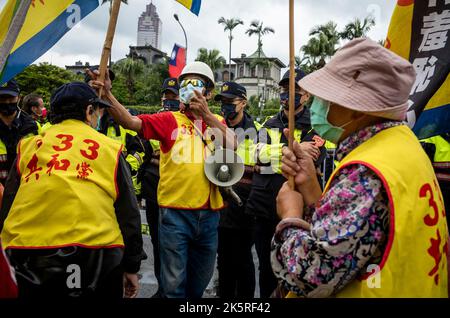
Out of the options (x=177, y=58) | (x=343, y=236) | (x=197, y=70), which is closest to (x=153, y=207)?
(x=197, y=70)

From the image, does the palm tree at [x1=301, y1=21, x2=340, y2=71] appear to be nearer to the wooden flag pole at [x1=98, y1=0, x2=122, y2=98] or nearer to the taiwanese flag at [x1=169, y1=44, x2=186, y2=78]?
the taiwanese flag at [x1=169, y1=44, x2=186, y2=78]

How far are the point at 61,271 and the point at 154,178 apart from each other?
8.88 ft

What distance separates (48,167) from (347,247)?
69.3 inches

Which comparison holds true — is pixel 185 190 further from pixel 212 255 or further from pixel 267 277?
pixel 267 277

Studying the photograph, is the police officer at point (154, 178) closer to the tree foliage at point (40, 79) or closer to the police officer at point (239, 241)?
the police officer at point (239, 241)

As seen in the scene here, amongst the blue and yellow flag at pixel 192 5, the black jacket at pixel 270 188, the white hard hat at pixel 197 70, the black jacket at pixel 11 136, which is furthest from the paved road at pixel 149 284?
the blue and yellow flag at pixel 192 5

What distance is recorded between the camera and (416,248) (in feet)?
5.01

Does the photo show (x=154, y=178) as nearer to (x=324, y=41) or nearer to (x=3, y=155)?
(x=3, y=155)

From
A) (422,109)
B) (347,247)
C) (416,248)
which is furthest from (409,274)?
(422,109)

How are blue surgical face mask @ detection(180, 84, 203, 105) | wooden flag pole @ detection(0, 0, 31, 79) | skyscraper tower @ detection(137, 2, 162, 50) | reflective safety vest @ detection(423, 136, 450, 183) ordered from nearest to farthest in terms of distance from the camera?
wooden flag pole @ detection(0, 0, 31, 79), blue surgical face mask @ detection(180, 84, 203, 105), reflective safety vest @ detection(423, 136, 450, 183), skyscraper tower @ detection(137, 2, 162, 50)

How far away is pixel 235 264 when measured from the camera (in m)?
4.45

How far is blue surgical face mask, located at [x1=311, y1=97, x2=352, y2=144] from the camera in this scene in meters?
1.84

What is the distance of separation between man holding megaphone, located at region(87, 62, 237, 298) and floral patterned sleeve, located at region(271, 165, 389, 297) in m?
2.00

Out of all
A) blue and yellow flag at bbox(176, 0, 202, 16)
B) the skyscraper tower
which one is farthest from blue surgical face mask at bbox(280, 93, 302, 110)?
the skyscraper tower
